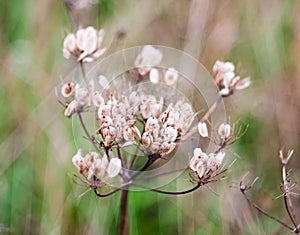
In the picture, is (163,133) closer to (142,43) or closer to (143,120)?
(143,120)

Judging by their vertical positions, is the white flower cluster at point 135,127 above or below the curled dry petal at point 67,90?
below

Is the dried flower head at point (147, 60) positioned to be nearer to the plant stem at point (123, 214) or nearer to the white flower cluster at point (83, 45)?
the white flower cluster at point (83, 45)

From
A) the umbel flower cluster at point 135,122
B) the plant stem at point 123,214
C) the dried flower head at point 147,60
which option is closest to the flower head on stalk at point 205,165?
the umbel flower cluster at point 135,122

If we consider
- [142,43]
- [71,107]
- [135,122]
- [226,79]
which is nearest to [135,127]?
[135,122]

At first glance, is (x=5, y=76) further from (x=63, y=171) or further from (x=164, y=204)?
(x=164, y=204)

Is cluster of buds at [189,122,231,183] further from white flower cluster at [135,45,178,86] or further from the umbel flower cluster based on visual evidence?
white flower cluster at [135,45,178,86]

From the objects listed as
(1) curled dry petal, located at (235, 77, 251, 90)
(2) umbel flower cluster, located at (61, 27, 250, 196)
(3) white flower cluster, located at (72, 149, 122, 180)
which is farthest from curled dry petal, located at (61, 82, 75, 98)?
(1) curled dry petal, located at (235, 77, 251, 90)

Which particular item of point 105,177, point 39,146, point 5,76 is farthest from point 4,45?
point 105,177
